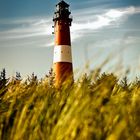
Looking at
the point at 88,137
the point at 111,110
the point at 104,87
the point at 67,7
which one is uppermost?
the point at 67,7

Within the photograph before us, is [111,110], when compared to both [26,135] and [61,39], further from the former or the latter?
[61,39]

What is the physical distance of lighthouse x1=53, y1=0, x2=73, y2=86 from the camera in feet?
82.0

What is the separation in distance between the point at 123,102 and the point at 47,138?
0.65 metres

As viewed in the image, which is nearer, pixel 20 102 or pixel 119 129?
pixel 119 129

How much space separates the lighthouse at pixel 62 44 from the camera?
984 inches

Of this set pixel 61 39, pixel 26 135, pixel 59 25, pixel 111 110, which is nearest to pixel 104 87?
pixel 111 110

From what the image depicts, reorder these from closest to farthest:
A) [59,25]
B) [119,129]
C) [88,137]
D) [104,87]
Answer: [119,129]
[88,137]
[104,87]
[59,25]

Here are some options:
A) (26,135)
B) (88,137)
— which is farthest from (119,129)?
(26,135)

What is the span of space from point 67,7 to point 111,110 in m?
29.4

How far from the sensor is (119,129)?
6.84 ft

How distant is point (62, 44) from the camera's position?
86.0 ft

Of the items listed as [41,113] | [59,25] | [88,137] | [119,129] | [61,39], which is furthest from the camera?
[59,25]

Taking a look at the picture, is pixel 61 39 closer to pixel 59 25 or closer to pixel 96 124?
pixel 59 25

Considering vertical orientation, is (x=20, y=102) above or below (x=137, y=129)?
above
